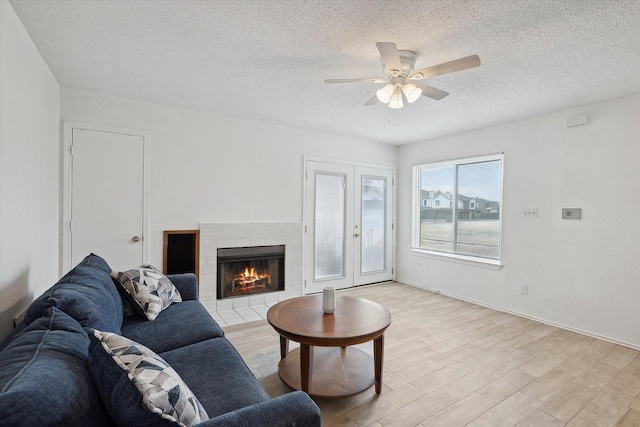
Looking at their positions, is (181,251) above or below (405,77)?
below

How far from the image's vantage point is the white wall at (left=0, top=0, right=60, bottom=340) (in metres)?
1.83

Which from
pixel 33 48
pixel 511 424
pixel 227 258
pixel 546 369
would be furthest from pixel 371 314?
pixel 33 48

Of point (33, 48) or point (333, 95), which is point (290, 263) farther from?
point (33, 48)

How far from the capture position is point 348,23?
6.53 ft

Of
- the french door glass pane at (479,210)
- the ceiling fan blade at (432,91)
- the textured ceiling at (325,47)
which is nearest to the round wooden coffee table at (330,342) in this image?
the ceiling fan blade at (432,91)

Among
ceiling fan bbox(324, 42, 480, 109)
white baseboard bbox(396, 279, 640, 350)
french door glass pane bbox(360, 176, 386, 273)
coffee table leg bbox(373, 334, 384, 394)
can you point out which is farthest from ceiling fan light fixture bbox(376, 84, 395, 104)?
white baseboard bbox(396, 279, 640, 350)

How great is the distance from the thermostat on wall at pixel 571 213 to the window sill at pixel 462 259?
1.00m

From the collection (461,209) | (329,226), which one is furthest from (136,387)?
(461,209)

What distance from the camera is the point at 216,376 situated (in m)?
1.53

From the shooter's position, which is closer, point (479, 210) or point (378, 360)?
point (378, 360)

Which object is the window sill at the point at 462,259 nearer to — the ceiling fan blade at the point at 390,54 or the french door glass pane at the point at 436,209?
the french door glass pane at the point at 436,209

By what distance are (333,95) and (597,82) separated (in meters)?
2.45

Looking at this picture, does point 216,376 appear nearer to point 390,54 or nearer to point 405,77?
point 390,54

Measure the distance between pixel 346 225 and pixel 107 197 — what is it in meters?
3.28
